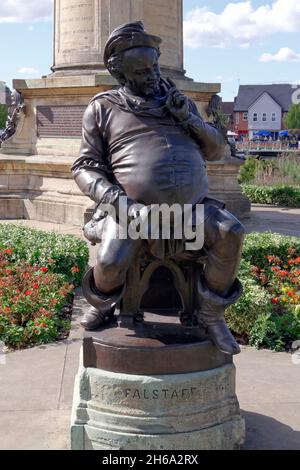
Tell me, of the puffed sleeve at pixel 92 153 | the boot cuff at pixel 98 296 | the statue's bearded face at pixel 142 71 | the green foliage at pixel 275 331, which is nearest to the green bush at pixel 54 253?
the green foliage at pixel 275 331

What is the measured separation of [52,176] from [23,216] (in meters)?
1.10

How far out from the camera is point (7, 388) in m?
4.93

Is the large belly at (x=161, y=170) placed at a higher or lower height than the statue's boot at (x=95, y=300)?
higher

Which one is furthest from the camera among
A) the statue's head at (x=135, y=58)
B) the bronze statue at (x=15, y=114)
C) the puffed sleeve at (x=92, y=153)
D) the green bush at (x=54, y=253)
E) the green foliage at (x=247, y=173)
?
the green foliage at (x=247, y=173)

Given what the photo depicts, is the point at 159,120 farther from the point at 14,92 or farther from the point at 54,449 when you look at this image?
the point at 14,92

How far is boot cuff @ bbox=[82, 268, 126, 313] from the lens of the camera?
145 inches

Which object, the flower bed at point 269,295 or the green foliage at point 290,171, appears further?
the green foliage at point 290,171

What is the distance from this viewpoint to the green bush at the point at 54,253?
770 cm

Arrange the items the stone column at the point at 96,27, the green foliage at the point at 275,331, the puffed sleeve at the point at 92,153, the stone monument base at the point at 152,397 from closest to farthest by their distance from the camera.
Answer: the stone monument base at the point at 152,397, the puffed sleeve at the point at 92,153, the green foliage at the point at 275,331, the stone column at the point at 96,27

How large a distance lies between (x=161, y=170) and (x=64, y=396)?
6.62 feet

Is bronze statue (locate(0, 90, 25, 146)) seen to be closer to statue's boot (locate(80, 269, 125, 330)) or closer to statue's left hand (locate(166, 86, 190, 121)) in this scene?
statue's left hand (locate(166, 86, 190, 121))

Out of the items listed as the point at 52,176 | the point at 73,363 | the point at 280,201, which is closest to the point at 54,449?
the point at 73,363

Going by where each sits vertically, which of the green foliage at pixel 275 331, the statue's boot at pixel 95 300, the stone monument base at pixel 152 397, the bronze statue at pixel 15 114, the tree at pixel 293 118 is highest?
the tree at pixel 293 118

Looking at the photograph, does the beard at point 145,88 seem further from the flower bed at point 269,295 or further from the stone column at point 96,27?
the stone column at point 96,27
